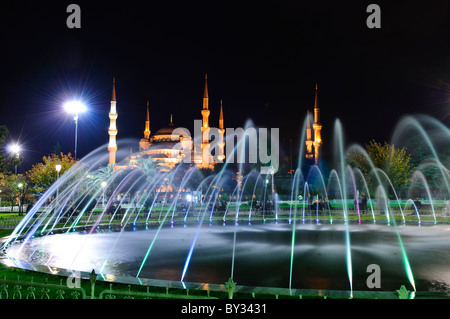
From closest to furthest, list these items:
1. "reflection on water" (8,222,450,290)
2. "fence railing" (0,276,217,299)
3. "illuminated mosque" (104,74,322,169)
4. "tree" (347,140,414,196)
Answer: "fence railing" (0,276,217,299) < "reflection on water" (8,222,450,290) < "tree" (347,140,414,196) < "illuminated mosque" (104,74,322,169)

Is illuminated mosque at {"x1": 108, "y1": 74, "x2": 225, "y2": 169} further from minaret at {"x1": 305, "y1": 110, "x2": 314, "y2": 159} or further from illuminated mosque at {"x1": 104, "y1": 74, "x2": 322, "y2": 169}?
minaret at {"x1": 305, "y1": 110, "x2": 314, "y2": 159}

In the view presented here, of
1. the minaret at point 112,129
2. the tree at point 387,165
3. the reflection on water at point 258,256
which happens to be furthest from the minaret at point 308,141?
the reflection on water at point 258,256

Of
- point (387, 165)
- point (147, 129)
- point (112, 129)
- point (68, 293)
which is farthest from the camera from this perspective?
point (147, 129)

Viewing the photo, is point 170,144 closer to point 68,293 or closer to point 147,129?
point 147,129

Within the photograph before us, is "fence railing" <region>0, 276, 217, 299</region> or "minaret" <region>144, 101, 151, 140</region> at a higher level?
"minaret" <region>144, 101, 151, 140</region>

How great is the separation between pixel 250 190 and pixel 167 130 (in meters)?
52.9

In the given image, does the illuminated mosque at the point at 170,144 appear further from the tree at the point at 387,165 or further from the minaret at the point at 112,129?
the tree at the point at 387,165

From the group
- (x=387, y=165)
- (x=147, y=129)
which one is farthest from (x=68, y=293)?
(x=147, y=129)

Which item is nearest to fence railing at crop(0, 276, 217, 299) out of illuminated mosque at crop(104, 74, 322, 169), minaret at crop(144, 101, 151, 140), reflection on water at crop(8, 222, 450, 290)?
reflection on water at crop(8, 222, 450, 290)

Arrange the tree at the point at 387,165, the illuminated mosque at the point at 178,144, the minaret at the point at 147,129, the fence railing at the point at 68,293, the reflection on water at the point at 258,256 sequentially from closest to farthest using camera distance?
the fence railing at the point at 68,293
the reflection on water at the point at 258,256
the tree at the point at 387,165
the illuminated mosque at the point at 178,144
the minaret at the point at 147,129

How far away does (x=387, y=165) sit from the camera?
1449 inches

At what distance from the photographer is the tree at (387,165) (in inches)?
1415

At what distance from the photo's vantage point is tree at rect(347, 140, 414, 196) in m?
35.9

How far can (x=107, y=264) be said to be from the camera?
Result: 33.5 ft
